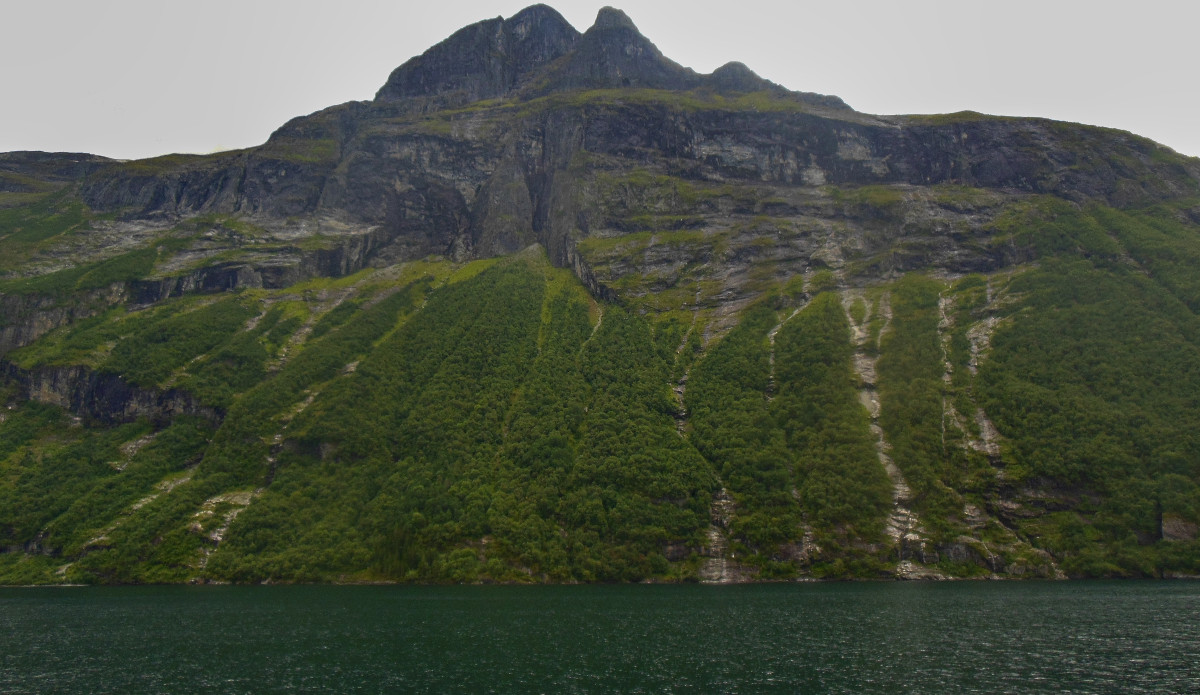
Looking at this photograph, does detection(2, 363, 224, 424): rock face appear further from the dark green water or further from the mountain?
the dark green water

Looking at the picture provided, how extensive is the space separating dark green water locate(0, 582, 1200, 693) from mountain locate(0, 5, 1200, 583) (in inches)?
846

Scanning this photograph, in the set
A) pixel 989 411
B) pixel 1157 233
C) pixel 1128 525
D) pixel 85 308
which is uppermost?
pixel 1157 233

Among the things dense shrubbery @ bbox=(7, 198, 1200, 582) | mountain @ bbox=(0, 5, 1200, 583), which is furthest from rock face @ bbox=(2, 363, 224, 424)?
dense shrubbery @ bbox=(7, 198, 1200, 582)

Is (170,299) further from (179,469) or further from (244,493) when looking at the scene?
(244,493)

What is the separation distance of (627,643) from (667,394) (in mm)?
85290

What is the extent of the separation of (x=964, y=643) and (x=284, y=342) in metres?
156

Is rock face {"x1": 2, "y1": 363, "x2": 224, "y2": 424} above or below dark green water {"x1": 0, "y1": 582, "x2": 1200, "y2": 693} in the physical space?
above

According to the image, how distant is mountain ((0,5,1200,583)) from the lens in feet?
323

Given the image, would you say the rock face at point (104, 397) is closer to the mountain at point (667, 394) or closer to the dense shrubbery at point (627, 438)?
the mountain at point (667, 394)

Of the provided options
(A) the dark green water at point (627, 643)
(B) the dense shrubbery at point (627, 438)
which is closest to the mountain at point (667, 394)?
(B) the dense shrubbery at point (627, 438)

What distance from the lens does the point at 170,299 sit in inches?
7023

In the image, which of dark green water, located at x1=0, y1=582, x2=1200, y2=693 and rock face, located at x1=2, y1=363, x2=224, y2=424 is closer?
dark green water, located at x1=0, y1=582, x2=1200, y2=693

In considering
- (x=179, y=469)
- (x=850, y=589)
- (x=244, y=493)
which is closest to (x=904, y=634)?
(x=850, y=589)

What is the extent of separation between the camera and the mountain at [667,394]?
98500mm
